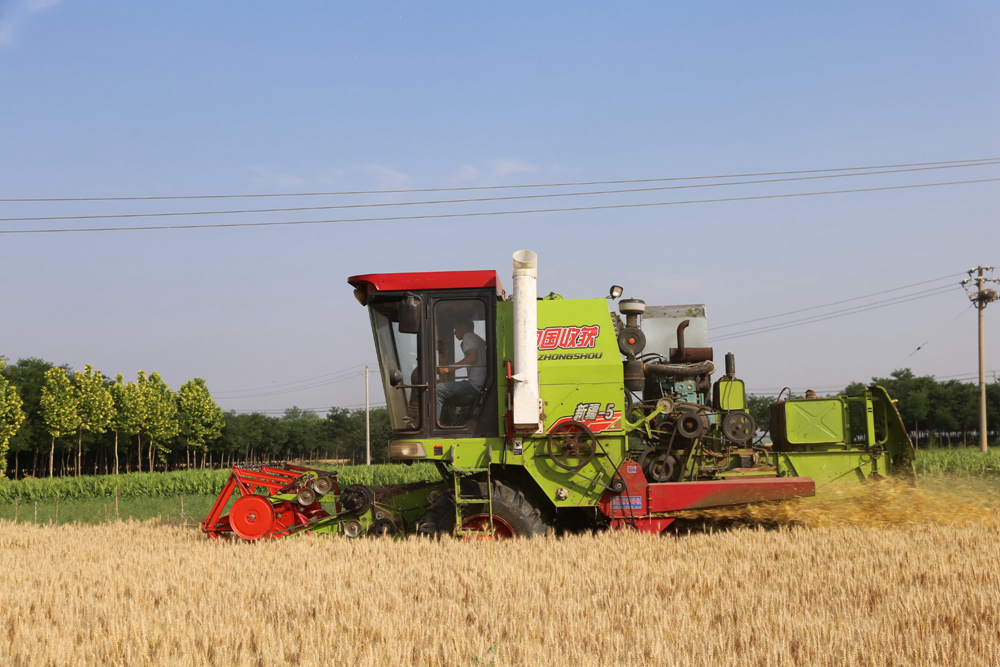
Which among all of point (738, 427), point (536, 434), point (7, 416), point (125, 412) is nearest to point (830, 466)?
point (738, 427)

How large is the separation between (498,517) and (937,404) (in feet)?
192

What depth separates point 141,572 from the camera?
631cm

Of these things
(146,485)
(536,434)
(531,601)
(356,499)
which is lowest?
(146,485)

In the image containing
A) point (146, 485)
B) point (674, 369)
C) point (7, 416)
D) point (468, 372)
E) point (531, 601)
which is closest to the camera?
point (531, 601)

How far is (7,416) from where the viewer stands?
38031mm

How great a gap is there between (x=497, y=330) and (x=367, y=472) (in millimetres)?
19009

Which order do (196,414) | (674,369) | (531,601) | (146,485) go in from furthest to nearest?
(196,414) → (146,485) → (674,369) → (531,601)

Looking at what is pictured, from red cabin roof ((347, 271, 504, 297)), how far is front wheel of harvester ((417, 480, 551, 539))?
6.44 feet

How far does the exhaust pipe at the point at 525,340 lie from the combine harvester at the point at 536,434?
0.04 feet

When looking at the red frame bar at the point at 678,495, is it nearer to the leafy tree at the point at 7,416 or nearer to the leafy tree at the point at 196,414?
the leafy tree at the point at 7,416

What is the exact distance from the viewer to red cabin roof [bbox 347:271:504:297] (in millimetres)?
7410

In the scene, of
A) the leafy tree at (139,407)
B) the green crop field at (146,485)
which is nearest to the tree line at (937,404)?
the green crop field at (146,485)

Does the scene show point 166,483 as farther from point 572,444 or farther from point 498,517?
point 572,444

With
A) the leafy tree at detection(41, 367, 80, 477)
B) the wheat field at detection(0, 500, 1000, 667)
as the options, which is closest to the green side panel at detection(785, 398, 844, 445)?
the wheat field at detection(0, 500, 1000, 667)
